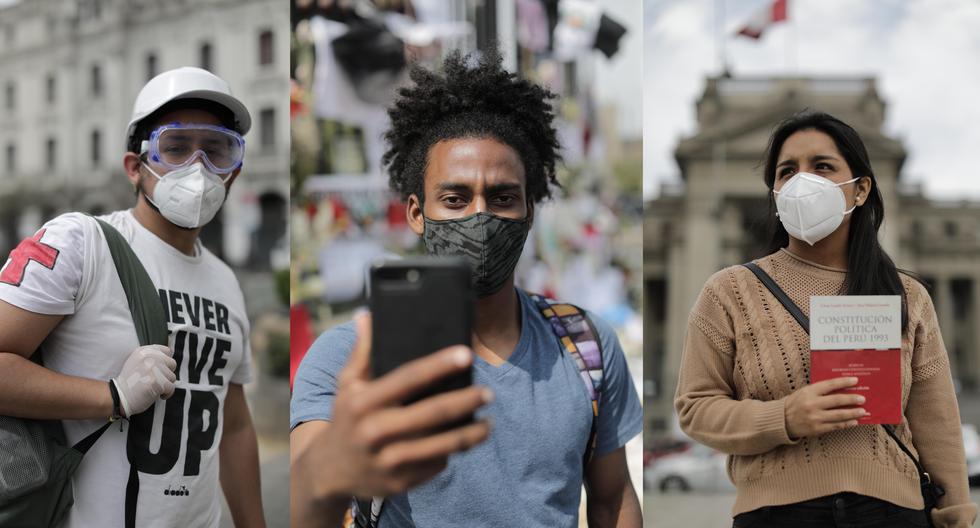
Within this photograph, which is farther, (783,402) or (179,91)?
(179,91)

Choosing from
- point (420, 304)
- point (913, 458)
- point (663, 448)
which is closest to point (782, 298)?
point (913, 458)

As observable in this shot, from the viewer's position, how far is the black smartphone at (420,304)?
48.7 inches

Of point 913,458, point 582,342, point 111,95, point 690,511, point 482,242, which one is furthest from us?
point 111,95

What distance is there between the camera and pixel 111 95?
27.5 m

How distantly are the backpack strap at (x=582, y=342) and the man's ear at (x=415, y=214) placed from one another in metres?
0.40

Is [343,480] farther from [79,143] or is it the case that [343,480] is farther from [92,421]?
[79,143]

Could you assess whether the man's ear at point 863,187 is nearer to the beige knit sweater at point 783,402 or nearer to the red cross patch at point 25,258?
the beige knit sweater at point 783,402

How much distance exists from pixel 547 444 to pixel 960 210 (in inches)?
626

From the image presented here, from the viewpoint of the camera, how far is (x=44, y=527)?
7.94ft

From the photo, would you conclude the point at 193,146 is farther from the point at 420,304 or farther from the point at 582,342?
the point at 420,304

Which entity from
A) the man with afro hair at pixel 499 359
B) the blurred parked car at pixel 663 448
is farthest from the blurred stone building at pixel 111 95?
the man with afro hair at pixel 499 359

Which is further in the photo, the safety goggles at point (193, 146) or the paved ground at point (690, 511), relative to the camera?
the paved ground at point (690, 511)

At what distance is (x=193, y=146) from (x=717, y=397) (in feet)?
6.17

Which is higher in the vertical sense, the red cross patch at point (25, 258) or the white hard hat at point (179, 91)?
the white hard hat at point (179, 91)
